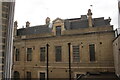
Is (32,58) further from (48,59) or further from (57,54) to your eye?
(57,54)

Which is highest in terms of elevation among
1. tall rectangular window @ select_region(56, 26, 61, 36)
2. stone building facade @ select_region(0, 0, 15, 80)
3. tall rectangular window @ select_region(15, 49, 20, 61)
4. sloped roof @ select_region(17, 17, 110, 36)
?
sloped roof @ select_region(17, 17, 110, 36)

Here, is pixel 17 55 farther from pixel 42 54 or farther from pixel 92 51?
pixel 92 51

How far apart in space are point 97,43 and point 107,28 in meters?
1.55

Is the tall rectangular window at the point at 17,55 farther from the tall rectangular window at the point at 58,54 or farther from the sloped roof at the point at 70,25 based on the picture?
the tall rectangular window at the point at 58,54

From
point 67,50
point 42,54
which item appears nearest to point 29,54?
point 42,54

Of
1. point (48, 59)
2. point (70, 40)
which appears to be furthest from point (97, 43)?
point (48, 59)

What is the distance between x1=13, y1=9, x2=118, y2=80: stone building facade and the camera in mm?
12406

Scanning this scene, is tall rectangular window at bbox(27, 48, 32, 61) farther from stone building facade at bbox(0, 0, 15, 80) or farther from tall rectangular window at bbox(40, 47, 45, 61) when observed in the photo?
stone building facade at bbox(0, 0, 15, 80)

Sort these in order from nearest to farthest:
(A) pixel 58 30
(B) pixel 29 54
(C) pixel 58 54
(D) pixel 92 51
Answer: (D) pixel 92 51 → (C) pixel 58 54 → (A) pixel 58 30 → (B) pixel 29 54

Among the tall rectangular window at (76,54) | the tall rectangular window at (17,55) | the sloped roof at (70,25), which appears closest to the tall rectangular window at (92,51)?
the tall rectangular window at (76,54)

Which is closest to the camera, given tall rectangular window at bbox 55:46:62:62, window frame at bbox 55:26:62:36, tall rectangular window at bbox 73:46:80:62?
tall rectangular window at bbox 73:46:80:62

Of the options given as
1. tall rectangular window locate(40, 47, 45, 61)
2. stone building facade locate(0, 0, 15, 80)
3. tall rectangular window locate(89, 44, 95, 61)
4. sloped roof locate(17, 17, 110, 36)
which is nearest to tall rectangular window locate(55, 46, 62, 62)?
tall rectangular window locate(40, 47, 45, 61)

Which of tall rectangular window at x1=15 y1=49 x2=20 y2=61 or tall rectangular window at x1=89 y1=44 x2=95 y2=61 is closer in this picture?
tall rectangular window at x1=89 y1=44 x2=95 y2=61

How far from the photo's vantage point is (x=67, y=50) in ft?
44.9
